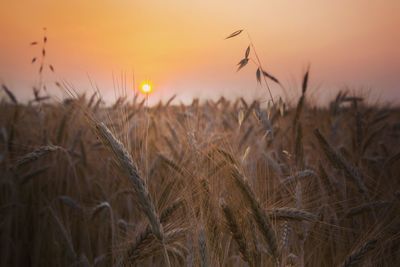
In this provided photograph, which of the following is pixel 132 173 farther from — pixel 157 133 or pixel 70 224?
pixel 157 133

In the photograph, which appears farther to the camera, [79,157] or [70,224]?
[79,157]

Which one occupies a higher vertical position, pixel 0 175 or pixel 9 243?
pixel 0 175

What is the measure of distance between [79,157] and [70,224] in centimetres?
58

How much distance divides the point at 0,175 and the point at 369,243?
2235 mm

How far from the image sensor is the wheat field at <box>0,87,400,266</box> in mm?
1185

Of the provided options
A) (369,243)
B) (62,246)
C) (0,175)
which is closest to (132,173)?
(369,243)

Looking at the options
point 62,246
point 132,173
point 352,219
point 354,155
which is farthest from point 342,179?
point 62,246

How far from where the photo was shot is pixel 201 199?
1.25 metres

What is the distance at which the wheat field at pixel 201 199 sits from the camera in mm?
1185

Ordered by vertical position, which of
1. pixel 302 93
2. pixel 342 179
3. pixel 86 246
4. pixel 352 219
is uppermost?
pixel 302 93

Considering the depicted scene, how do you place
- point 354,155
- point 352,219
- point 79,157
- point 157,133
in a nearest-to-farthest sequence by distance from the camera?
point 352,219 → point 354,155 → point 79,157 → point 157,133

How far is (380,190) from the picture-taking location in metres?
2.13

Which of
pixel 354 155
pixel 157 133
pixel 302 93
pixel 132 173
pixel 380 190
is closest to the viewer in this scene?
pixel 132 173

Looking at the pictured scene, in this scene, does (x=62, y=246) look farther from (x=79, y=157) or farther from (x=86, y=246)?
(x=79, y=157)
